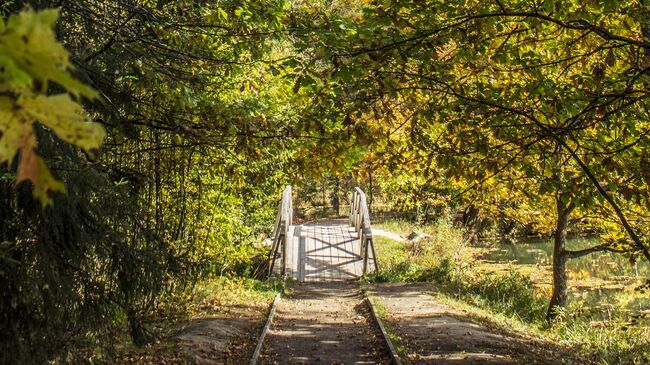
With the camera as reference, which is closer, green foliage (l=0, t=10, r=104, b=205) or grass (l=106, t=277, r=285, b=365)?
green foliage (l=0, t=10, r=104, b=205)

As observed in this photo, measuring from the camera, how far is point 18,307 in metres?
3.85

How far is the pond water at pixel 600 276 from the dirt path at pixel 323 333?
221 inches

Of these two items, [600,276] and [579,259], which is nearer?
[600,276]

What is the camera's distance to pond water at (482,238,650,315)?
15031 millimetres

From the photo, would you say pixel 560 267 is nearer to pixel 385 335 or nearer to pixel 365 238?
pixel 385 335

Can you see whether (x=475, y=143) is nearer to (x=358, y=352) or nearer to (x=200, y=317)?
(x=358, y=352)

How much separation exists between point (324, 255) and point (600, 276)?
959 centimetres

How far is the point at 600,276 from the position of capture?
19.1 metres

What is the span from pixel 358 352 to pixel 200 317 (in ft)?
10.8

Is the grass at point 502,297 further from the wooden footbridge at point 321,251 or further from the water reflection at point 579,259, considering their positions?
the water reflection at point 579,259

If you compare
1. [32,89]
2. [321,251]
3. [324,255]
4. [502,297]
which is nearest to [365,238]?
[324,255]

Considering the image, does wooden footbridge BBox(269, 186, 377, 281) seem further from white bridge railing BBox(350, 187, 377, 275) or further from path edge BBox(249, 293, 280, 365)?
path edge BBox(249, 293, 280, 365)

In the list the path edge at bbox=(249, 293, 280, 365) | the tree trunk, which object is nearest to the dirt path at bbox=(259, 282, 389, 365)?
the path edge at bbox=(249, 293, 280, 365)

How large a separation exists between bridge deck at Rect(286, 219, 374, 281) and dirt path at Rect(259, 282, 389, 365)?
3.08 m
